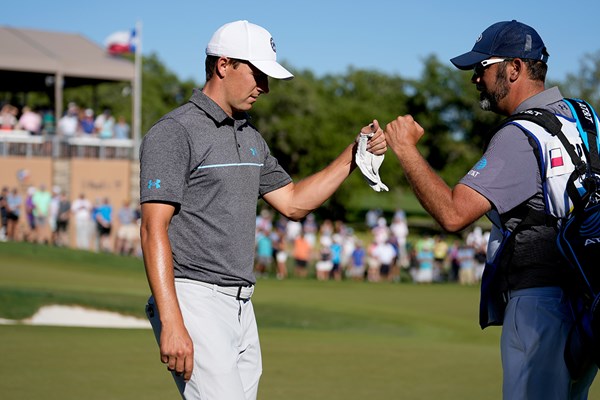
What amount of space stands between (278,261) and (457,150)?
5126 centimetres

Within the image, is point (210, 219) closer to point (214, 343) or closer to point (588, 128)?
point (214, 343)

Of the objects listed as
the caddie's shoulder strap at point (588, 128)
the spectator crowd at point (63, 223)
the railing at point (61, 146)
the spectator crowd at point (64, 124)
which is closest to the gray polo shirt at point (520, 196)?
the caddie's shoulder strap at point (588, 128)

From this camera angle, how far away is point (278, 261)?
28.8 metres

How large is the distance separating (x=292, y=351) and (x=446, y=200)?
6.82 meters

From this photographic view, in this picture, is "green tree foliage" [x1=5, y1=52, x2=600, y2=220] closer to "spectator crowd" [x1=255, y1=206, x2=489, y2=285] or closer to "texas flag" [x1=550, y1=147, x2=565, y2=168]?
"spectator crowd" [x1=255, y1=206, x2=489, y2=285]

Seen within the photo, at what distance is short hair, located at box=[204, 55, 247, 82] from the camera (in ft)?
15.9

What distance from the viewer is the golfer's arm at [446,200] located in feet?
14.8

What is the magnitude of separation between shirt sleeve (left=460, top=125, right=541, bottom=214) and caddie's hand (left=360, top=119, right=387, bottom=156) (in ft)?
3.15

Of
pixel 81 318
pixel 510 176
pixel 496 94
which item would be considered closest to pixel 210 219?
pixel 510 176

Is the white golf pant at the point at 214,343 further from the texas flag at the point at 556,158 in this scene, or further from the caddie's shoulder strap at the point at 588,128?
the caddie's shoulder strap at the point at 588,128

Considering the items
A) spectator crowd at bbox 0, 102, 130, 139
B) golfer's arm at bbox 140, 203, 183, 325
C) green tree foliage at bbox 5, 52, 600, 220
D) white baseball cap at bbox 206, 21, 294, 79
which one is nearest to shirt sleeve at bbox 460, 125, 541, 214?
white baseball cap at bbox 206, 21, 294, 79

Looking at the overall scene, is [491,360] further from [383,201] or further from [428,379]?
[383,201]

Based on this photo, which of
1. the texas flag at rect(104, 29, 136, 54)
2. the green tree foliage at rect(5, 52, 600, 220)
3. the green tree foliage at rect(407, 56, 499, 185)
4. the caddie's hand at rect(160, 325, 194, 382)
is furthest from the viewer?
the green tree foliage at rect(407, 56, 499, 185)

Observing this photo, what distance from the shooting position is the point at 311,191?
5.44 m
